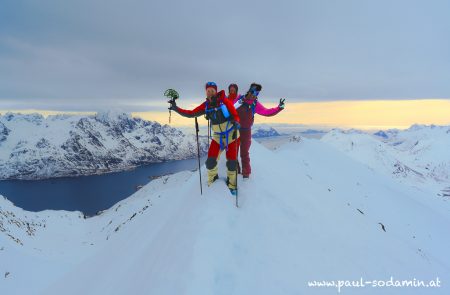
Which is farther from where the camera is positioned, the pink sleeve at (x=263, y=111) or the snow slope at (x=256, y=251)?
the pink sleeve at (x=263, y=111)

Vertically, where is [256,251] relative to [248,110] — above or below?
below

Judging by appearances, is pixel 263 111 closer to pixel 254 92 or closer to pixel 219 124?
pixel 254 92

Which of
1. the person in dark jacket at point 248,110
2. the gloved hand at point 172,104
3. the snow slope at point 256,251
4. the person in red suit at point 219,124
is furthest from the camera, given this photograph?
the person in dark jacket at point 248,110

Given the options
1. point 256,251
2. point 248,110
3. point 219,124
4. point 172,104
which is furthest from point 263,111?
point 256,251

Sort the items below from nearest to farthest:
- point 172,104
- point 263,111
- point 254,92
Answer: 1. point 172,104
2. point 254,92
3. point 263,111

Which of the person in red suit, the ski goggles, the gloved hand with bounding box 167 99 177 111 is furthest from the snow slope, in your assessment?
the ski goggles

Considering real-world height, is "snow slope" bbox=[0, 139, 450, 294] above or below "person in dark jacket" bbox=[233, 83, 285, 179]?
below

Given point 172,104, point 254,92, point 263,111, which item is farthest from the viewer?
point 263,111

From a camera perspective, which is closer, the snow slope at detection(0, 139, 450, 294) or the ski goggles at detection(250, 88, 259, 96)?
the snow slope at detection(0, 139, 450, 294)

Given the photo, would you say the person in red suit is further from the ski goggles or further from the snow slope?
the ski goggles

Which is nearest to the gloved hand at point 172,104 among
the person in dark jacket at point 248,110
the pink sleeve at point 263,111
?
the person in dark jacket at point 248,110

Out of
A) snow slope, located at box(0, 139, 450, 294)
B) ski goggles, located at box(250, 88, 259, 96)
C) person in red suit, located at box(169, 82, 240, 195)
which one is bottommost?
snow slope, located at box(0, 139, 450, 294)

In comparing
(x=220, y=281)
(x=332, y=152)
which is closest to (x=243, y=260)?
(x=220, y=281)

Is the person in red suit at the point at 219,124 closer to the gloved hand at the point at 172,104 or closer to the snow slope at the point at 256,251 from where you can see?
the gloved hand at the point at 172,104
